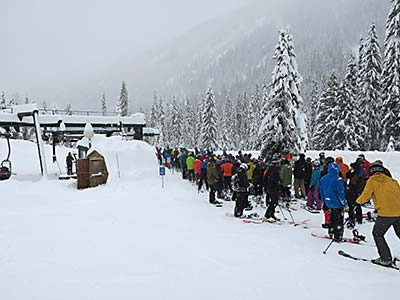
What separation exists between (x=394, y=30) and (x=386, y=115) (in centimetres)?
577

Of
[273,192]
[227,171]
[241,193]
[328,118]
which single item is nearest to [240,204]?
[241,193]

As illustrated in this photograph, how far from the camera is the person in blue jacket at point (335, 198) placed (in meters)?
8.27

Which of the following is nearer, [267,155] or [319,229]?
[319,229]

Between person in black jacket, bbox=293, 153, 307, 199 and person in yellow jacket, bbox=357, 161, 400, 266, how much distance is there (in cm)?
754

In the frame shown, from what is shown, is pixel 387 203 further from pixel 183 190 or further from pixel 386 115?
pixel 386 115

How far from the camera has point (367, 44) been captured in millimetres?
30516

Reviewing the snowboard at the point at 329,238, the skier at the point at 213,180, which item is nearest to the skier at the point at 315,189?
the snowboard at the point at 329,238

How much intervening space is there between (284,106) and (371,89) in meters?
11.4

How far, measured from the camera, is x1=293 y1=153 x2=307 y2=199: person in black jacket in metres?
14.3

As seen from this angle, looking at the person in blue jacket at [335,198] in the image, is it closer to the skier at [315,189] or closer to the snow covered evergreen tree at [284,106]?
the skier at [315,189]

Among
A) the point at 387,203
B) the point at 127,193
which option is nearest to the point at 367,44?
the point at 127,193

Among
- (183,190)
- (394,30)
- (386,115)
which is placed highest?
(394,30)

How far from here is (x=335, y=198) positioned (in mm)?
8383

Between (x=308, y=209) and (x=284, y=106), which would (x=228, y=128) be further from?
(x=308, y=209)
